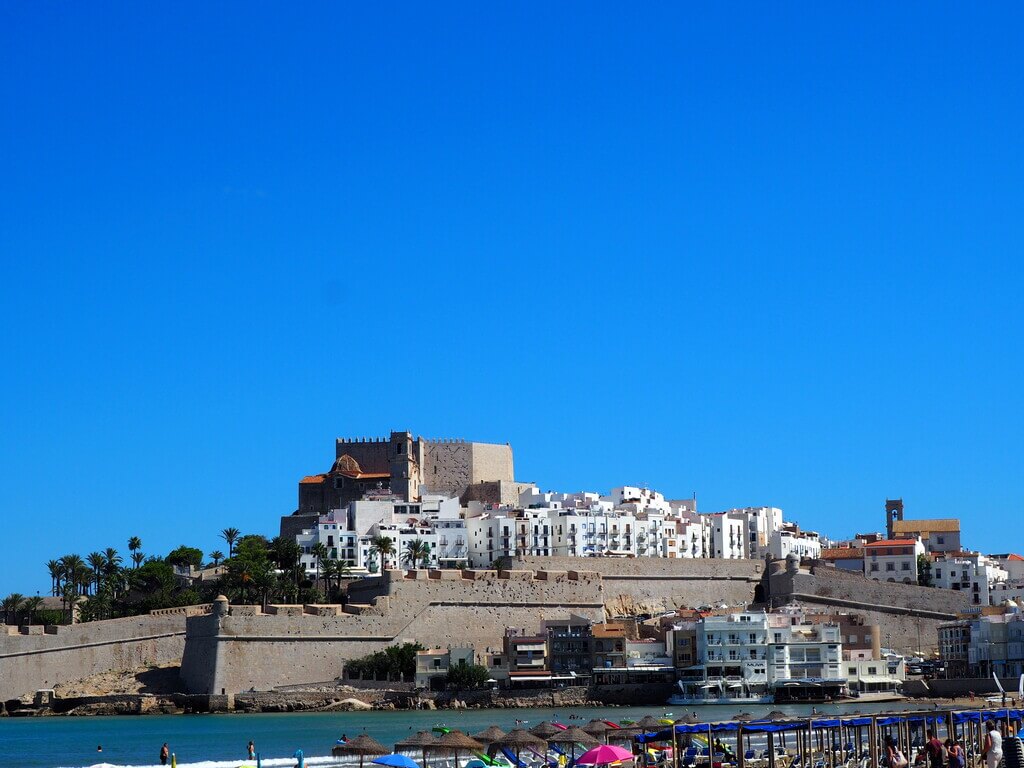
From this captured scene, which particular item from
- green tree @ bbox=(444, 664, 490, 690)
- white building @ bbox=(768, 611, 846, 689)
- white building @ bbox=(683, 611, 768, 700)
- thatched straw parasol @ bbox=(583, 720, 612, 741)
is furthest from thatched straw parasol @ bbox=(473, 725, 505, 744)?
white building @ bbox=(768, 611, 846, 689)

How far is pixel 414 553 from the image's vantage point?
74312 millimetres

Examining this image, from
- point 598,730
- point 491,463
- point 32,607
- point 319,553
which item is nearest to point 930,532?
point 491,463

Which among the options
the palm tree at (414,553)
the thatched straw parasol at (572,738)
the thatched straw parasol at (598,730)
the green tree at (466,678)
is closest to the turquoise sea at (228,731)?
the green tree at (466,678)

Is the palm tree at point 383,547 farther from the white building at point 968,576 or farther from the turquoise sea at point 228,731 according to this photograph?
the white building at point 968,576

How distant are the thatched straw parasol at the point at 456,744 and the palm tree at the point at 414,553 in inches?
1663

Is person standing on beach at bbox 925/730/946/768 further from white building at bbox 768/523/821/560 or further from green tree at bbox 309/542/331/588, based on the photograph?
white building at bbox 768/523/821/560

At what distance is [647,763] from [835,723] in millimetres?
3879

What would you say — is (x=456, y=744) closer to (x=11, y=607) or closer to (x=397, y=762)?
(x=397, y=762)

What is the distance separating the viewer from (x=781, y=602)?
72500 mm

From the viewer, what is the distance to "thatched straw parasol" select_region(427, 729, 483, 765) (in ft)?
101

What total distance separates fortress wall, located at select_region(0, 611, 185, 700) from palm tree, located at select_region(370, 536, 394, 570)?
458 inches

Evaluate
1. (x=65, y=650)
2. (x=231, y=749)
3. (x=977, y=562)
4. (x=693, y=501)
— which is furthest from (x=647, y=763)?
(x=693, y=501)

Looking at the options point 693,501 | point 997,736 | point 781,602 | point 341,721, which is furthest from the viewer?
point 693,501

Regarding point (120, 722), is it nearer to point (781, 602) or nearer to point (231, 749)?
point (231, 749)
